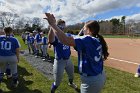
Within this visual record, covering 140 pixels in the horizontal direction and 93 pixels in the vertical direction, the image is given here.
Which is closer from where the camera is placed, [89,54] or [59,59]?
[89,54]

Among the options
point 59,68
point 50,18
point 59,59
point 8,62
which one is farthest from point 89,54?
point 8,62

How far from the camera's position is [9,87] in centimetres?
877

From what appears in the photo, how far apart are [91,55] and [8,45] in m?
4.12

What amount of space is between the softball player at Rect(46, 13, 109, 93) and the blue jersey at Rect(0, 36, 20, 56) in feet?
12.9

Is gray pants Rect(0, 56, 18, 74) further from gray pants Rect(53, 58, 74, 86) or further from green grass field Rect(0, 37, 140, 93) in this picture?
gray pants Rect(53, 58, 74, 86)

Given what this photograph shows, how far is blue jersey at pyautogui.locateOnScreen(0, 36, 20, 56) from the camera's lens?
7.67m

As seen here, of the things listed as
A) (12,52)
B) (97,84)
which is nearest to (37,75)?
(12,52)

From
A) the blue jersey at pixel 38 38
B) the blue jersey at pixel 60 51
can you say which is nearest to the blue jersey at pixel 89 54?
the blue jersey at pixel 60 51

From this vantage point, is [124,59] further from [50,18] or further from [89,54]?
[50,18]

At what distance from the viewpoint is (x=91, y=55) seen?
4.13 m

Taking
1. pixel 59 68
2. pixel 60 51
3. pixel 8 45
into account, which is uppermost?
pixel 8 45

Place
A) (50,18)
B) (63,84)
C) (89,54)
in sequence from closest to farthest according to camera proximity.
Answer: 1. (50,18)
2. (89,54)
3. (63,84)

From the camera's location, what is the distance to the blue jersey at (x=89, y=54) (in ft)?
13.3

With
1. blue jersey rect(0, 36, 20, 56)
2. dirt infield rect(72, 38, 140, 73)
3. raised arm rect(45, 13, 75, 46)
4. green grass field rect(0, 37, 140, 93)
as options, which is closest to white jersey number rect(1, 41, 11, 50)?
blue jersey rect(0, 36, 20, 56)
